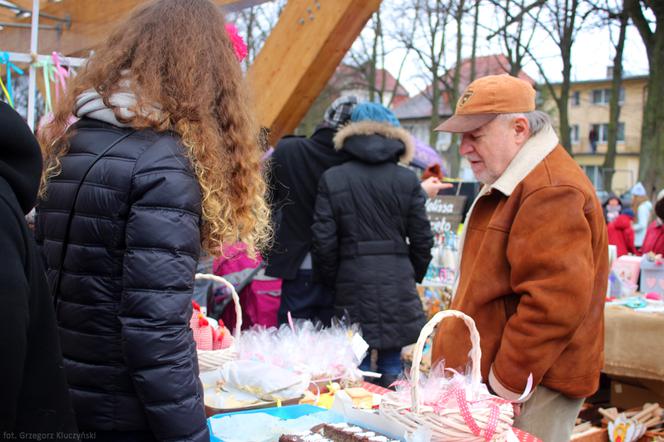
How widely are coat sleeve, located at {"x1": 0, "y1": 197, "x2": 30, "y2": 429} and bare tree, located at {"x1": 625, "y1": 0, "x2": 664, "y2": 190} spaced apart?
16080 millimetres

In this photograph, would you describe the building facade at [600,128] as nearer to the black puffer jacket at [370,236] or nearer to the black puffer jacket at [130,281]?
the black puffer jacket at [370,236]

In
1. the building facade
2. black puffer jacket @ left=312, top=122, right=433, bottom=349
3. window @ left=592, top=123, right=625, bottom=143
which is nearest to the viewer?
black puffer jacket @ left=312, top=122, right=433, bottom=349

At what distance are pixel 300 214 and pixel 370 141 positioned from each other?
27.6 inches

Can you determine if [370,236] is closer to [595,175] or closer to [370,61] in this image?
[370,61]

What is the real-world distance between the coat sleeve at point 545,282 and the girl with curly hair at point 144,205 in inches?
38.0

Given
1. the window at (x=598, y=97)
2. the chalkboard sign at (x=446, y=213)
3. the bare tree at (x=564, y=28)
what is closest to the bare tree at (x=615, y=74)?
the bare tree at (x=564, y=28)

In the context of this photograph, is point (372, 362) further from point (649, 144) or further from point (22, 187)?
point (649, 144)

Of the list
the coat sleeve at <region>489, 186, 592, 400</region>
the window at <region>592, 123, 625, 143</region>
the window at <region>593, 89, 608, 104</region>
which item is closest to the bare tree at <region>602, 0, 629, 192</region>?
the coat sleeve at <region>489, 186, 592, 400</region>

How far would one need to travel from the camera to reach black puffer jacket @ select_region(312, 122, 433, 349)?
4.11m

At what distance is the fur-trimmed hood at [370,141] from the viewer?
13.7ft

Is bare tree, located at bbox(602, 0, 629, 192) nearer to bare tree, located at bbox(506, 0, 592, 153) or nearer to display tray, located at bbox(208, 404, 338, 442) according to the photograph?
bare tree, located at bbox(506, 0, 592, 153)

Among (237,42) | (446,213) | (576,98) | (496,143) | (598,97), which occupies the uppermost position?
(598,97)

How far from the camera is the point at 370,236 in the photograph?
4.14 m

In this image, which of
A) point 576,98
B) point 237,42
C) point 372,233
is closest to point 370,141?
point 372,233
